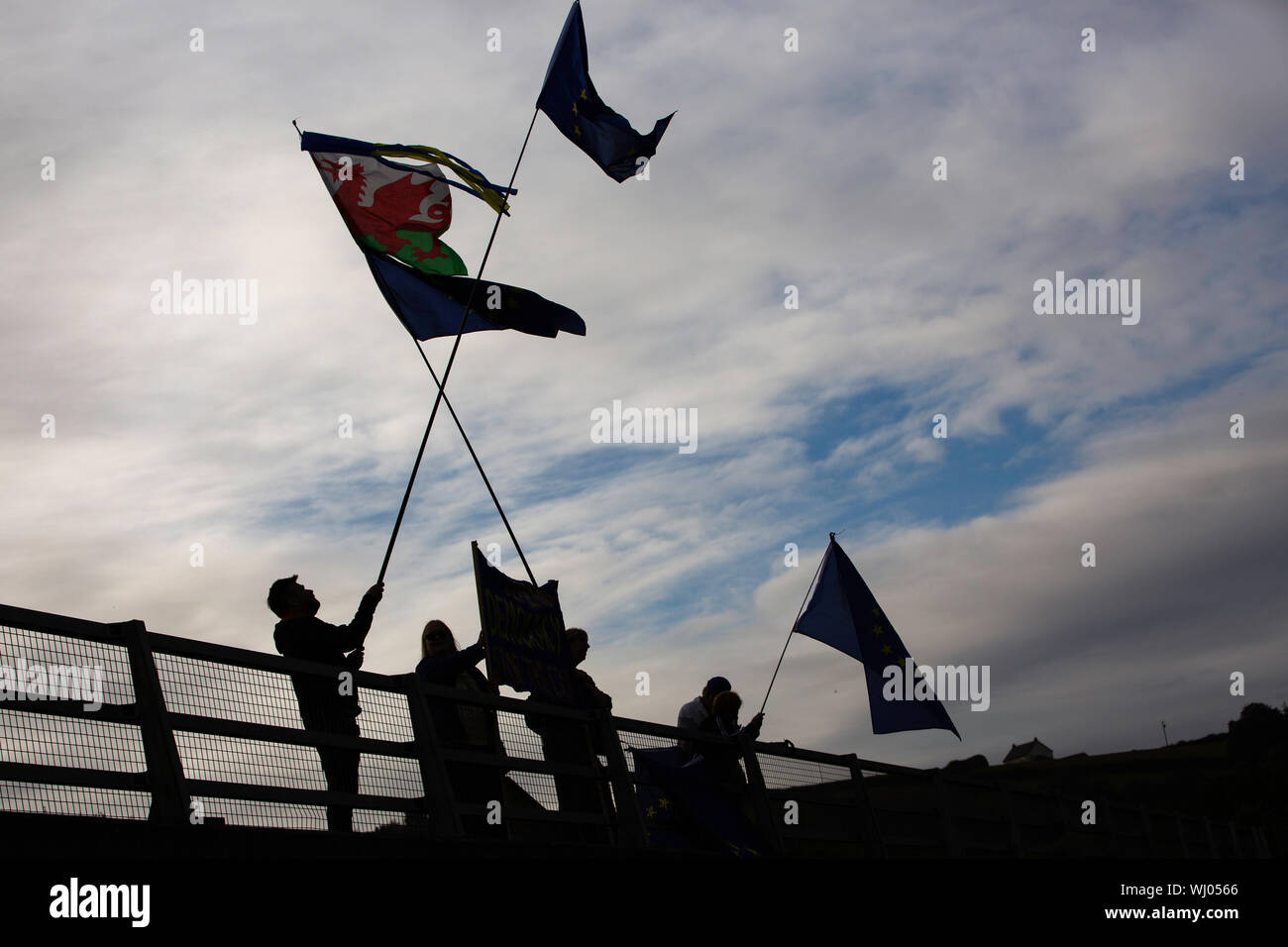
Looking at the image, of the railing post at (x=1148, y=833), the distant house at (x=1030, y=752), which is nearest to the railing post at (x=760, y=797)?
the railing post at (x=1148, y=833)

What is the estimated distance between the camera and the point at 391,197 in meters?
13.3

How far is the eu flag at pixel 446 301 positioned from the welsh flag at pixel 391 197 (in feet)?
0.49

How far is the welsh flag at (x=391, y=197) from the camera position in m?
13.0

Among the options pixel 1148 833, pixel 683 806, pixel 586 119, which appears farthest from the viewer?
pixel 1148 833

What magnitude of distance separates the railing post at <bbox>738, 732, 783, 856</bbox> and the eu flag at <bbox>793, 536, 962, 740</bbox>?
4.08 meters

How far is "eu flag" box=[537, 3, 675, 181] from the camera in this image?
15.3m

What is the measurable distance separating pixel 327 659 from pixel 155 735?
2.31 metres

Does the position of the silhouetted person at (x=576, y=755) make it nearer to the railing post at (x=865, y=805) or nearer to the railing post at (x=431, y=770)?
the railing post at (x=431, y=770)

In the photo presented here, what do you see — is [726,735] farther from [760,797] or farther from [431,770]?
[431,770]

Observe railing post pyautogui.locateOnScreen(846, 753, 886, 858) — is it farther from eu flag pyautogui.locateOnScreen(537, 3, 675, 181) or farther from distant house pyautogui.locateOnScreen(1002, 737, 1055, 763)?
distant house pyautogui.locateOnScreen(1002, 737, 1055, 763)

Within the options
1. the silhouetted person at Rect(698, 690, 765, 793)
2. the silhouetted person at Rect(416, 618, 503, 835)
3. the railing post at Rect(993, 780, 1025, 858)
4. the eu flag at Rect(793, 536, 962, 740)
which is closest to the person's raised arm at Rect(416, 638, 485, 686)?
the silhouetted person at Rect(416, 618, 503, 835)

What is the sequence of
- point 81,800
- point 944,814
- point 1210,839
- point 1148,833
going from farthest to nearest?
point 1210,839
point 1148,833
point 944,814
point 81,800

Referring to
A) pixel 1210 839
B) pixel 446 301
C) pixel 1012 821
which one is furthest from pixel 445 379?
pixel 1210 839
